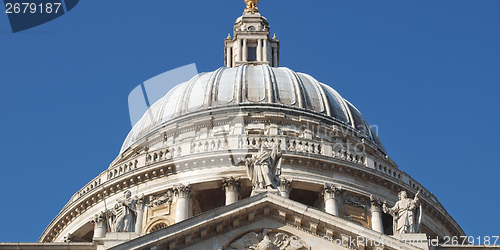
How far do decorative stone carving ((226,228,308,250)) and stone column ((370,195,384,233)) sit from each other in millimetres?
Answer: 19604

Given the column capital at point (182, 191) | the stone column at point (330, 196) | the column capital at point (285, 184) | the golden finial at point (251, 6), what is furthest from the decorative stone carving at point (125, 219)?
the golden finial at point (251, 6)

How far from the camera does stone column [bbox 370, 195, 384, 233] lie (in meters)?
48.5

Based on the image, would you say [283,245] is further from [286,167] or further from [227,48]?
[227,48]

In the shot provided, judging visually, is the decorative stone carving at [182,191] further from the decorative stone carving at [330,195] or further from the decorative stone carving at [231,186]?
the decorative stone carving at [330,195]

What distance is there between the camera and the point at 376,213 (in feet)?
161

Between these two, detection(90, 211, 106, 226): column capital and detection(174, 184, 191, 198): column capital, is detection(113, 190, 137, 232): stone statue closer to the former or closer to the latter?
detection(174, 184, 191, 198): column capital

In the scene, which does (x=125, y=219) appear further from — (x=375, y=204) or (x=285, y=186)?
(x=375, y=204)

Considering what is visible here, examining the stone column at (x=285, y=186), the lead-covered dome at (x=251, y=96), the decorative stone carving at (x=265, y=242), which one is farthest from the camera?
the lead-covered dome at (x=251, y=96)

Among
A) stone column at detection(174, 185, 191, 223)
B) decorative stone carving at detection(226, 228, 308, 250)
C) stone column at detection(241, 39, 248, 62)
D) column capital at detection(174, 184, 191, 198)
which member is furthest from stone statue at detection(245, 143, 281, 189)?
stone column at detection(241, 39, 248, 62)

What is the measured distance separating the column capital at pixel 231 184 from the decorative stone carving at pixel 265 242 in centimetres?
1891

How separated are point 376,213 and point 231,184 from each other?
723 centimetres

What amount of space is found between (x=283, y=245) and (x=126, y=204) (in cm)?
545

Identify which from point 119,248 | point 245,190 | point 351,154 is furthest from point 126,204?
point 351,154

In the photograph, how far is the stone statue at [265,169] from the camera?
31.0 m
